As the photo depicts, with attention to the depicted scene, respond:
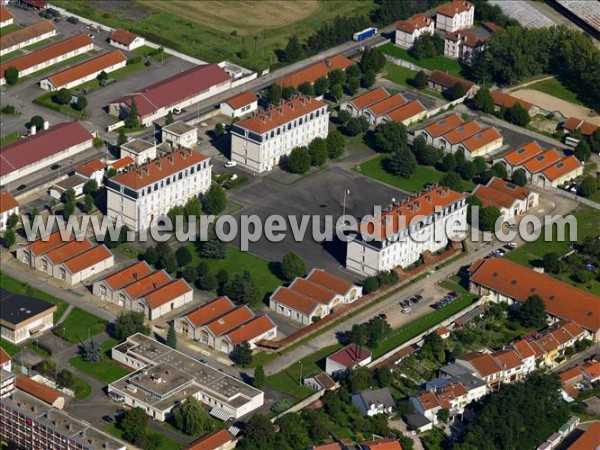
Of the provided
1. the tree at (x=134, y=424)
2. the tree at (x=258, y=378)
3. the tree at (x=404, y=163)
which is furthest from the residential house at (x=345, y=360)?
the tree at (x=404, y=163)

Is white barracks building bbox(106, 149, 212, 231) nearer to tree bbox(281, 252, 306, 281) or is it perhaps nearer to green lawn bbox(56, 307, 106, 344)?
green lawn bbox(56, 307, 106, 344)

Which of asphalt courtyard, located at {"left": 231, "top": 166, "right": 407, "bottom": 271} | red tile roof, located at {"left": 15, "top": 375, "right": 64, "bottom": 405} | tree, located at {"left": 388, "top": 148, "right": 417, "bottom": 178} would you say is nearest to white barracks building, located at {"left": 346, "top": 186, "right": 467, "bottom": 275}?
asphalt courtyard, located at {"left": 231, "top": 166, "right": 407, "bottom": 271}

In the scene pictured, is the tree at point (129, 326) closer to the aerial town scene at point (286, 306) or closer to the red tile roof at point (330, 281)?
the aerial town scene at point (286, 306)

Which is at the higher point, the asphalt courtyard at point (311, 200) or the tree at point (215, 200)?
the tree at point (215, 200)

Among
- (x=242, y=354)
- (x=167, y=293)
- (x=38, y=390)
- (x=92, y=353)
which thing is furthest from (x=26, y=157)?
(x=38, y=390)

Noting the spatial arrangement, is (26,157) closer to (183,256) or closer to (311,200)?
(183,256)
